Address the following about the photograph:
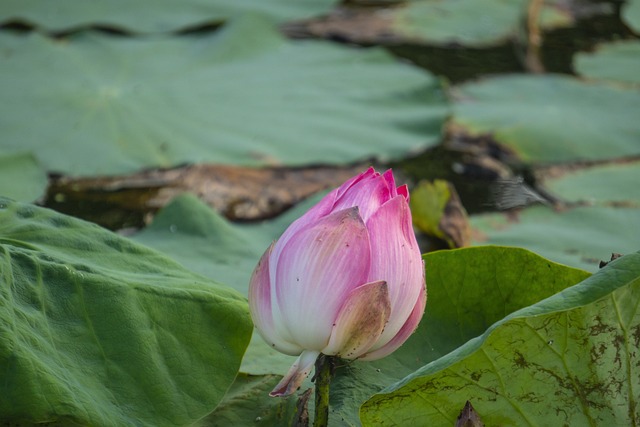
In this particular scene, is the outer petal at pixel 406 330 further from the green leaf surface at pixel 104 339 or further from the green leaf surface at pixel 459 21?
the green leaf surface at pixel 459 21

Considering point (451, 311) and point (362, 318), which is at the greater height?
point (362, 318)

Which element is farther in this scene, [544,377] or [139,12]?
[139,12]

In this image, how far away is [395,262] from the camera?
883 millimetres

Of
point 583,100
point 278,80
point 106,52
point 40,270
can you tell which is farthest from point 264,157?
point 40,270

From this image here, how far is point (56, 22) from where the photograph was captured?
289 cm

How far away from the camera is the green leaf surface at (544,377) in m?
0.90

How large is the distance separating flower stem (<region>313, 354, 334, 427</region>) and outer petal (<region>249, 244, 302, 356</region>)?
0.03 meters

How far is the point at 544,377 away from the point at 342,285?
0.24m

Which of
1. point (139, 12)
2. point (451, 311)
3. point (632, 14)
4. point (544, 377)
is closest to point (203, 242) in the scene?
point (451, 311)

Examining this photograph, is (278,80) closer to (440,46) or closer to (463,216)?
(440,46)

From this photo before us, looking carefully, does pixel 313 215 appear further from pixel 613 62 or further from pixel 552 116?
pixel 613 62

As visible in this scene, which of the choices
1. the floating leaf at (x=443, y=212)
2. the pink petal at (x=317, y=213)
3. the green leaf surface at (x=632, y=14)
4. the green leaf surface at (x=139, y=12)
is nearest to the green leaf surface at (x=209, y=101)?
the green leaf surface at (x=139, y=12)

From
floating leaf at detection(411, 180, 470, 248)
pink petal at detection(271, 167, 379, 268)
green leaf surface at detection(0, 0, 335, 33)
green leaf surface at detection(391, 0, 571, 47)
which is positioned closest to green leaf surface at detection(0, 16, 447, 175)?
green leaf surface at detection(0, 0, 335, 33)

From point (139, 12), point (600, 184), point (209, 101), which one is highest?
point (139, 12)
